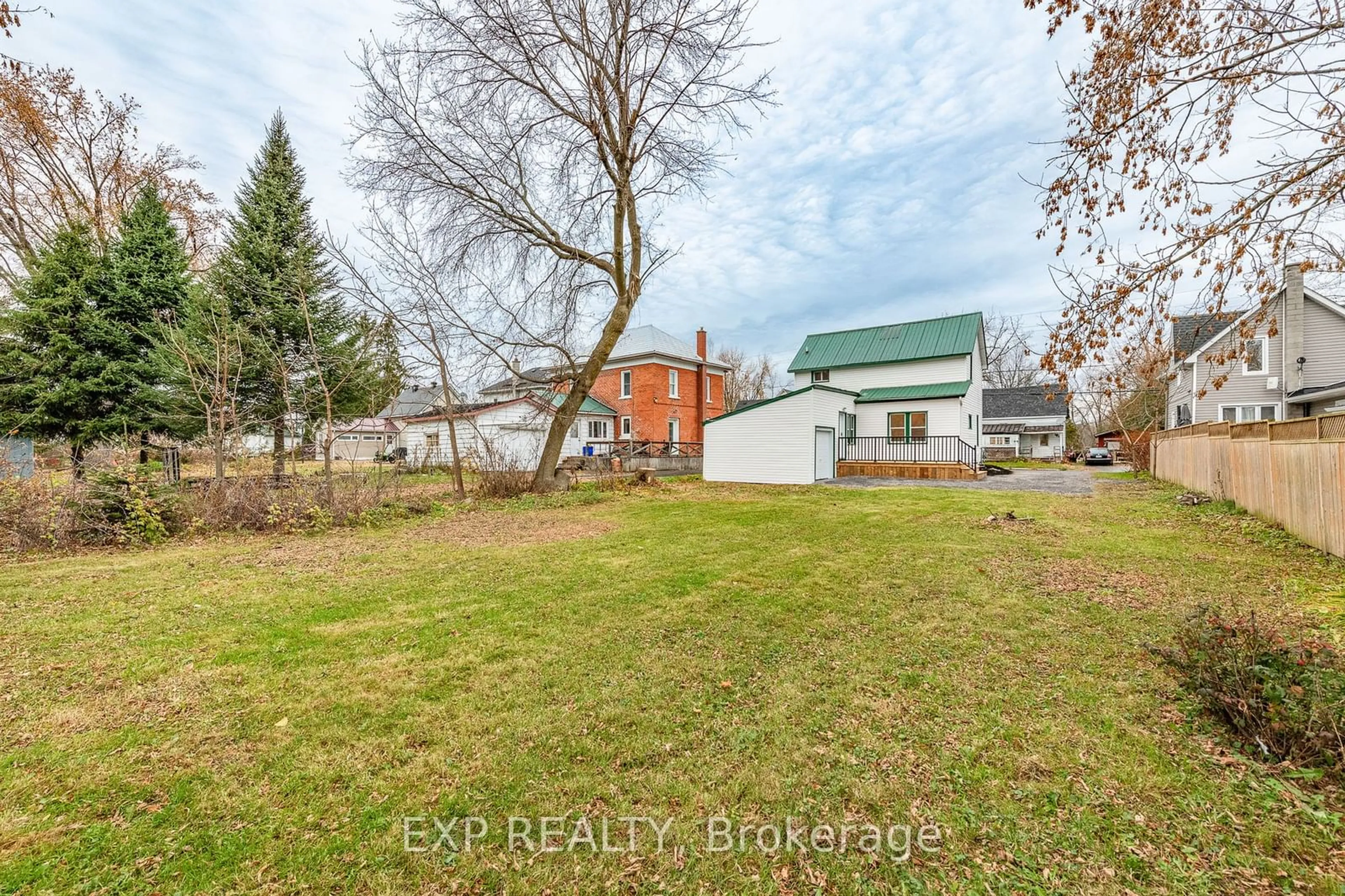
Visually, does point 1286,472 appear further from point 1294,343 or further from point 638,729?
point 1294,343

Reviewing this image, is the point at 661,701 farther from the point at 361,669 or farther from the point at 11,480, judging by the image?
the point at 11,480

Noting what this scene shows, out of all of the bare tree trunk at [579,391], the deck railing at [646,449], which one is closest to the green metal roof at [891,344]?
the deck railing at [646,449]

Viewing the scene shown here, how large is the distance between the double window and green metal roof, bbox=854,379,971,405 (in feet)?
2.08

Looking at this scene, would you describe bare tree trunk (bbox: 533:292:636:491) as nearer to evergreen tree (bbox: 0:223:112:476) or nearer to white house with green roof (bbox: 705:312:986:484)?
white house with green roof (bbox: 705:312:986:484)

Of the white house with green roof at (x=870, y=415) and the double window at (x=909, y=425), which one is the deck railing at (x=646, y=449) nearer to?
the white house with green roof at (x=870, y=415)

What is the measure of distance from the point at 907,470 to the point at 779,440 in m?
5.11

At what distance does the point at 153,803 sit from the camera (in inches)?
87.4

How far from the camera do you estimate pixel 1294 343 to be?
16641 millimetres

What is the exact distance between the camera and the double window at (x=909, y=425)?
21172 millimetres

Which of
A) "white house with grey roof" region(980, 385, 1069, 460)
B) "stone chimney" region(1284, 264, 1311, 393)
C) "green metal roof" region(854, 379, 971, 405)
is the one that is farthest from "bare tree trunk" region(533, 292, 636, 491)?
"white house with grey roof" region(980, 385, 1069, 460)

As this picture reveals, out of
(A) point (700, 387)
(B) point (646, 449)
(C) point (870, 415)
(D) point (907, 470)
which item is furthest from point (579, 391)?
(A) point (700, 387)

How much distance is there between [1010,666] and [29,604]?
8405mm

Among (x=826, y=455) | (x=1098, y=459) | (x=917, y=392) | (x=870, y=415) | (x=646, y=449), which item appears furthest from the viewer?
(x=1098, y=459)

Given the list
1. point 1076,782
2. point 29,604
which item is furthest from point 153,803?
point 29,604
